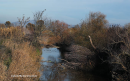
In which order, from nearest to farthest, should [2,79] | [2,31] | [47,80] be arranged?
[2,79]
[47,80]
[2,31]

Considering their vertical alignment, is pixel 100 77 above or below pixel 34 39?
below

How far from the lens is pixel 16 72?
6.47m

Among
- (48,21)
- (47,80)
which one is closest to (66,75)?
(47,80)

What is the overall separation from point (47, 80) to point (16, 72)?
4.08 meters

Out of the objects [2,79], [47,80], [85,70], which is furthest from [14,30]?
[2,79]

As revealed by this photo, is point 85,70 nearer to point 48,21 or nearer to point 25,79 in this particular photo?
point 25,79

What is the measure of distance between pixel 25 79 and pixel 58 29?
32.6m

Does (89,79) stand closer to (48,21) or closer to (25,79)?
(25,79)

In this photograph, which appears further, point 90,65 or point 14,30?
point 14,30

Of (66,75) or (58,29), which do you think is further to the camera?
(58,29)

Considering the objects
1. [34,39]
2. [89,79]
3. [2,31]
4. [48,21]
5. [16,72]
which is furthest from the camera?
[48,21]

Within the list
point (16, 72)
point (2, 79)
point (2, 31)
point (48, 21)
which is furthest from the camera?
point (48, 21)

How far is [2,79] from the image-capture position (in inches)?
208

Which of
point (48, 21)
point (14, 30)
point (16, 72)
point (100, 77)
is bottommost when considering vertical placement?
point (100, 77)
